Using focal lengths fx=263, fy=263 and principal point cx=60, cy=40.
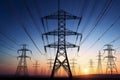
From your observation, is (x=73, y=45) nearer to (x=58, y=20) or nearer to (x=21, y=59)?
(x=58, y=20)

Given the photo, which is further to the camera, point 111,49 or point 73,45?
point 111,49

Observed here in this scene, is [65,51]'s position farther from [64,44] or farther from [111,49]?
[111,49]

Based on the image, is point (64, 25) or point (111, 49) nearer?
point (64, 25)

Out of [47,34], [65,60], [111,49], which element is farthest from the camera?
[111,49]

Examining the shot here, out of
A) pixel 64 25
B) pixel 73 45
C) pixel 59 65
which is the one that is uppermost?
pixel 64 25

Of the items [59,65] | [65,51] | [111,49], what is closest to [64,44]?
[65,51]

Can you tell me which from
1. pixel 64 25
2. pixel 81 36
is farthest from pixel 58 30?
pixel 81 36

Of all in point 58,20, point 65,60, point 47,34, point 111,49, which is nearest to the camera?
point 47,34

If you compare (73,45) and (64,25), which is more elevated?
(64,25)

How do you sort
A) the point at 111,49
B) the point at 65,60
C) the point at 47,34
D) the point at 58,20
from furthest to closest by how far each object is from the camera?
1. the point at 111,49
2. the point at 65,60
3. the point at 58,20
4. the point at 47,34
